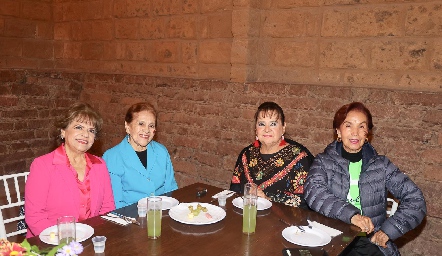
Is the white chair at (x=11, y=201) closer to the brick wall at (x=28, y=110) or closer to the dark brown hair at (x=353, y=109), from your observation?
the brick wall at (x=28, y=110)

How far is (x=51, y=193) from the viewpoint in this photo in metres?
2.22

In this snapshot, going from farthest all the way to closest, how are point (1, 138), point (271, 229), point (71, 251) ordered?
point (1, 138) < point (271, 229) < point (71, 251)

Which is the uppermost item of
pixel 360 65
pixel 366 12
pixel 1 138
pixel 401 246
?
pixel 366 12

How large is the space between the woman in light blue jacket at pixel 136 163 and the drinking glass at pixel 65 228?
1021 millimetres

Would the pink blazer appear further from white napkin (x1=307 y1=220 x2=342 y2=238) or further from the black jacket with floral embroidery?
white napkin (x1=307 y1=220 x2=342 y2=238)

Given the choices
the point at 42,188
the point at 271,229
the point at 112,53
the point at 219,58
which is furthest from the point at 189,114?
the point at 271,229

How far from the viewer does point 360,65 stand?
3260 mm

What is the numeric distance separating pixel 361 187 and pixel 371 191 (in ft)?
0.20

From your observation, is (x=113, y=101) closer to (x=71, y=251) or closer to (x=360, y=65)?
(x=360, y=65)

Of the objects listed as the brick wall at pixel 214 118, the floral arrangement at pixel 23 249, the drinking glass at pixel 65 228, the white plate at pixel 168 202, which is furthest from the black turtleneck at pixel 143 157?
the floral arrangement at pixel 23 249

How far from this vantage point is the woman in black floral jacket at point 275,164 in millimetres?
2643

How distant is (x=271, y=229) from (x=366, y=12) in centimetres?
207

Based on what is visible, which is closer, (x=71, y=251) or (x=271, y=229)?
(x=71, y=251)

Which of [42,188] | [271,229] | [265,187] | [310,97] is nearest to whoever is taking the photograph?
[271,229]
